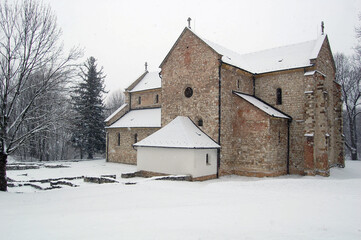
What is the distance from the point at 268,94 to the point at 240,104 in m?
3.96

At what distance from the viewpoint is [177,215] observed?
829 cm

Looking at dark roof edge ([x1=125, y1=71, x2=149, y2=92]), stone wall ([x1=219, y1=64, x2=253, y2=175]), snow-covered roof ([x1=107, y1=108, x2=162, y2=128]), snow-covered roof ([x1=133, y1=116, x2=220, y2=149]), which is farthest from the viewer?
dark roof edge ([x1=125, y1=71, x2=149, y2=92])

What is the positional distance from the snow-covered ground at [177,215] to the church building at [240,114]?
737cm

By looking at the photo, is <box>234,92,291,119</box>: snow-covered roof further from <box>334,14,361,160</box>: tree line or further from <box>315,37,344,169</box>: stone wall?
<box>334,14,361,160</box>: tree line

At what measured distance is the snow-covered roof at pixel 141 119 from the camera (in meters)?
30.6

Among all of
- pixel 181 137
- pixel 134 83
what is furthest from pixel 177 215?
pixel 134 83

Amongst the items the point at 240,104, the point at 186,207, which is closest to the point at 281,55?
the point at 240,104

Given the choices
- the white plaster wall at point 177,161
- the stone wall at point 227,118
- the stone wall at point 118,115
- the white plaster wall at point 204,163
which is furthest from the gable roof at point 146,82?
the white plaster wall at point 204,163

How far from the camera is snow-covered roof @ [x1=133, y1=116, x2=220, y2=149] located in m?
20.0

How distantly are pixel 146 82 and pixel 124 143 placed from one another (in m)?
8.50

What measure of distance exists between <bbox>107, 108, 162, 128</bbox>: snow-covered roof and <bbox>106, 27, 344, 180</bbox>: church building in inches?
238

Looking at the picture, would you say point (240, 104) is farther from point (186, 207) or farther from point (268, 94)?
point (186, 207)

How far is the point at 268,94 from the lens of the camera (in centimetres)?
2477

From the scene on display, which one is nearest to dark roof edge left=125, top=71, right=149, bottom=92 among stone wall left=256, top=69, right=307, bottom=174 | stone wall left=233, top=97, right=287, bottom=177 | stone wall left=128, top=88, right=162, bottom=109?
stone wall left=128, top=88, right=162, bottom=109
